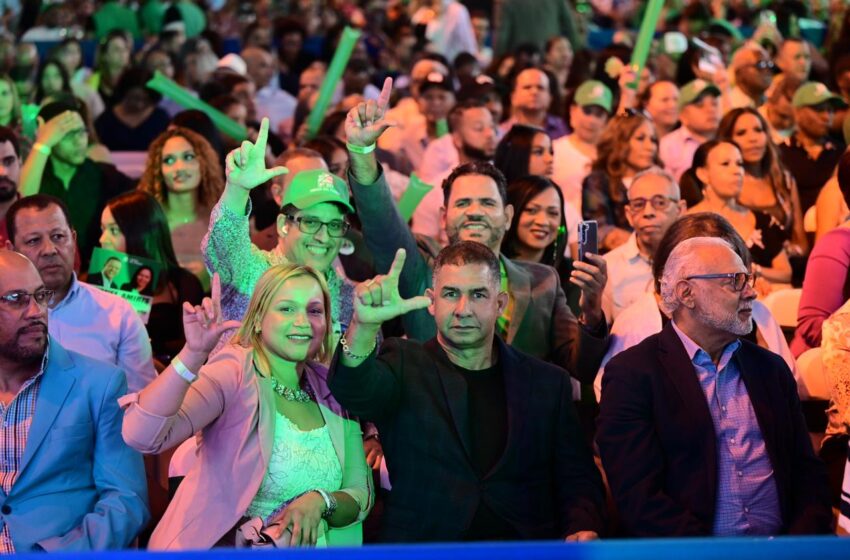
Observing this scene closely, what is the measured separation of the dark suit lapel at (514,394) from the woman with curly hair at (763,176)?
114 inches

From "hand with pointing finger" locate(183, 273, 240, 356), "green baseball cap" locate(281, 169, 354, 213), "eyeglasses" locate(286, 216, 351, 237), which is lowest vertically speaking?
"hand with pointing finger" locate(183, 273, 240, 356)

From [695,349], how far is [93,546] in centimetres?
177

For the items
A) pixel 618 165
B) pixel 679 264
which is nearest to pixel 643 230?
pixel 679 264

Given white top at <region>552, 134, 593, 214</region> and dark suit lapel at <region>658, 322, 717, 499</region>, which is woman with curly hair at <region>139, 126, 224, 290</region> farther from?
dark suit lapel at <region>658, 322, 717, 499</region>

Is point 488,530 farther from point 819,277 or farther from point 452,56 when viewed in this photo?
point 452,56

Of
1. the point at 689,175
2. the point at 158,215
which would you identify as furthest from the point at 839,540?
the point at 689,175

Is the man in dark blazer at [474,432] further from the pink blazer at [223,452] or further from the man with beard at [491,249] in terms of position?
the man with beard at [491,249]

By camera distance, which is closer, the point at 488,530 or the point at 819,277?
the point at 488,530

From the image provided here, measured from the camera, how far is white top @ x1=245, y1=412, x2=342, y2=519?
3.75 meters

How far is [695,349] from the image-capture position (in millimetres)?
4004

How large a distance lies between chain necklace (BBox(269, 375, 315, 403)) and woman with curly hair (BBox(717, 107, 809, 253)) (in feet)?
10.8

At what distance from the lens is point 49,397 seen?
12.5 ft

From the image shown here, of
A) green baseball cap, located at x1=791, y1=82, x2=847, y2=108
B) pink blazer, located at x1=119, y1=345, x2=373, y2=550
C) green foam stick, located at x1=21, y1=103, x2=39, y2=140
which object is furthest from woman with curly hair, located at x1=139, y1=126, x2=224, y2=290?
green baseball cap, located at x1=791, y1=82, x2=847, y2=108

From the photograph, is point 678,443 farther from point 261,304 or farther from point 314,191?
point 314,191
